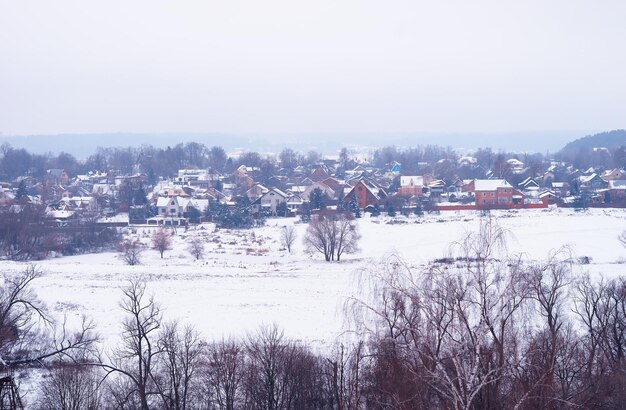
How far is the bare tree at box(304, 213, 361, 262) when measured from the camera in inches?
911

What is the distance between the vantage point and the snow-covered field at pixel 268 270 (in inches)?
588

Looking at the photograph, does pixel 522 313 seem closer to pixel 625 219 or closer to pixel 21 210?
pixel 625 219

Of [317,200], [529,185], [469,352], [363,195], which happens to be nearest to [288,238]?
[317,200]

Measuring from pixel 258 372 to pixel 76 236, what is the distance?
1955 cm

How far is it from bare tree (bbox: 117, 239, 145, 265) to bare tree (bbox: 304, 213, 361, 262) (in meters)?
5.47

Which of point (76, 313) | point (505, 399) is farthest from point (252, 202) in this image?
point (505, 399)

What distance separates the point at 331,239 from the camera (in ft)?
75.9

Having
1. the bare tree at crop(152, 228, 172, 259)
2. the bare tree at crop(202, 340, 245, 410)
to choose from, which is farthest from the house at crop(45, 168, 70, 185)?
the bare tree at crop(202, 340, 245, 410)

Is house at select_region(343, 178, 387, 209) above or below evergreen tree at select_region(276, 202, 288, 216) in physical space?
above

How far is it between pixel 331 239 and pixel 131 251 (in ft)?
21.2

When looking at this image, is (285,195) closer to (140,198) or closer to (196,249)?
(140,198)

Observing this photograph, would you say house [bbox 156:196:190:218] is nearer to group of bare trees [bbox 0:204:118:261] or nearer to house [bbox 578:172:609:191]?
group of bare trees [bbox 0:204:118:261]

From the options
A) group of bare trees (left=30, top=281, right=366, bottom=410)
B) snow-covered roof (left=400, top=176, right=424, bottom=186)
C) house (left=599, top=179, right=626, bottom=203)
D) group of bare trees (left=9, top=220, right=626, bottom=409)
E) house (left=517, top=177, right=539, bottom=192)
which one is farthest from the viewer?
snow-covered roof (left=400, top=176, right=424, bottom=186)

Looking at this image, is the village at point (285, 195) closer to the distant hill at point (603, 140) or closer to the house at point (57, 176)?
the house at point (57, 176)
